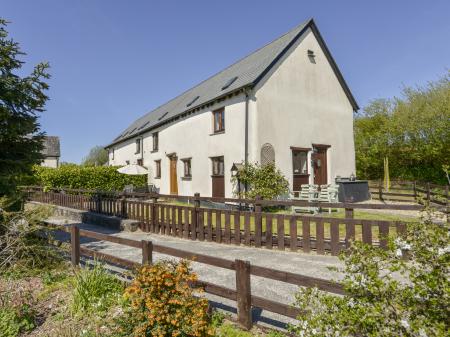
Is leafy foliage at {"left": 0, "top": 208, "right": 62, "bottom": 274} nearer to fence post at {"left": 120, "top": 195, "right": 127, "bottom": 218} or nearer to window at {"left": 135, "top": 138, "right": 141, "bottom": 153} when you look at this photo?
fence post at {"left": 120, "top": 195, "right": 127, "bottom": 218}

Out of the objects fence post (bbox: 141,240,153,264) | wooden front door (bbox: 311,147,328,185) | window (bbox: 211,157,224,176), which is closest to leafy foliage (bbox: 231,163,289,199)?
window (bbox: 211,157,224,176)

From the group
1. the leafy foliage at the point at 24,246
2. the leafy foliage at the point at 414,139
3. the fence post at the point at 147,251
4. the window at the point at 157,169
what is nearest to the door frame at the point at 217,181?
the window at the point at 157,169

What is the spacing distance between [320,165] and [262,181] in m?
4.88

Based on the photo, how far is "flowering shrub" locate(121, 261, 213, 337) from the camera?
3285 millimetres

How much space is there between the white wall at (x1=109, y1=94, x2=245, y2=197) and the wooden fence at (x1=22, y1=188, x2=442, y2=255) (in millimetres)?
5874

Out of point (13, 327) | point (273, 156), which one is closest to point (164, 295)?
point (13, 327)

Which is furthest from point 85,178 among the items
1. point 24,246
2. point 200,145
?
point 24,246

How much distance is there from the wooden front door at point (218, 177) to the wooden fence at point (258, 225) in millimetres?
5839

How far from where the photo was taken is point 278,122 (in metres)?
15.4

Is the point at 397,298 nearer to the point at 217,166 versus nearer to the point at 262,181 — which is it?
the point at 262,181

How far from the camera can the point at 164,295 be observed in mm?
3426

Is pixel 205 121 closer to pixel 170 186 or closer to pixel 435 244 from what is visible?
pixel 170 186

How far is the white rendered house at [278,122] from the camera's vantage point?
48.6 feet

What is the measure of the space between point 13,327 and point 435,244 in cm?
517
